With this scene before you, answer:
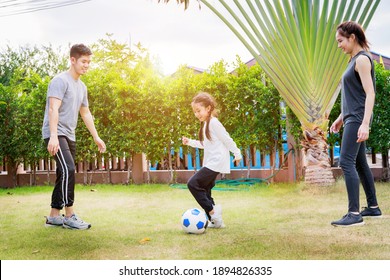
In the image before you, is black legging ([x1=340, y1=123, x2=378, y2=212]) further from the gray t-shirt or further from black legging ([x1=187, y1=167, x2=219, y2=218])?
the gray t-shirt

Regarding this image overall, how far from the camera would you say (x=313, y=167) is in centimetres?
562

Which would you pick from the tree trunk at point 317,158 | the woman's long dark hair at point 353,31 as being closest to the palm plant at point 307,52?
the tree trunk at point 317,158

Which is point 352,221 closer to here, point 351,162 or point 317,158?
point 351,162

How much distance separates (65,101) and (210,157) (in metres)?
1.21

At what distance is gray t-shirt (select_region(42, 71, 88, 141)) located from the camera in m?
3.52

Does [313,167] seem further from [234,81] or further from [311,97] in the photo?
[234,81]

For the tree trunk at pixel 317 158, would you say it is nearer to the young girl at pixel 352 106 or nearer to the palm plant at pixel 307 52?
the palm plant at pixel 307 52

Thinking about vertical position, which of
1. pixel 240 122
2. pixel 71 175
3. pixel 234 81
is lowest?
pixel 71 175

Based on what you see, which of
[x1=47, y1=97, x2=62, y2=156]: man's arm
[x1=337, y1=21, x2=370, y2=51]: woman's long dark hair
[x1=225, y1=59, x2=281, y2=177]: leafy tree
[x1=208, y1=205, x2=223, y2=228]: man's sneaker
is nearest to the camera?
[x1=337, y1=21, x2=370, y2=51]: woman's long dark hair

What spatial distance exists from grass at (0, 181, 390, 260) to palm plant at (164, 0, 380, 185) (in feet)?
2.37

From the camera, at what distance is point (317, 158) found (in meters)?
5.59

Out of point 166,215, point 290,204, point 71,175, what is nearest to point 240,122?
point 290,204

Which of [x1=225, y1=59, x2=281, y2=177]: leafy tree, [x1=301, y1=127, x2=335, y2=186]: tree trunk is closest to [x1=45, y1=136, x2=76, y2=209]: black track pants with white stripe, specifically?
[x1=301, y1=127, x2=335, y2=186]: tree trunk

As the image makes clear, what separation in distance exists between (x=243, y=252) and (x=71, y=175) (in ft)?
5.21
